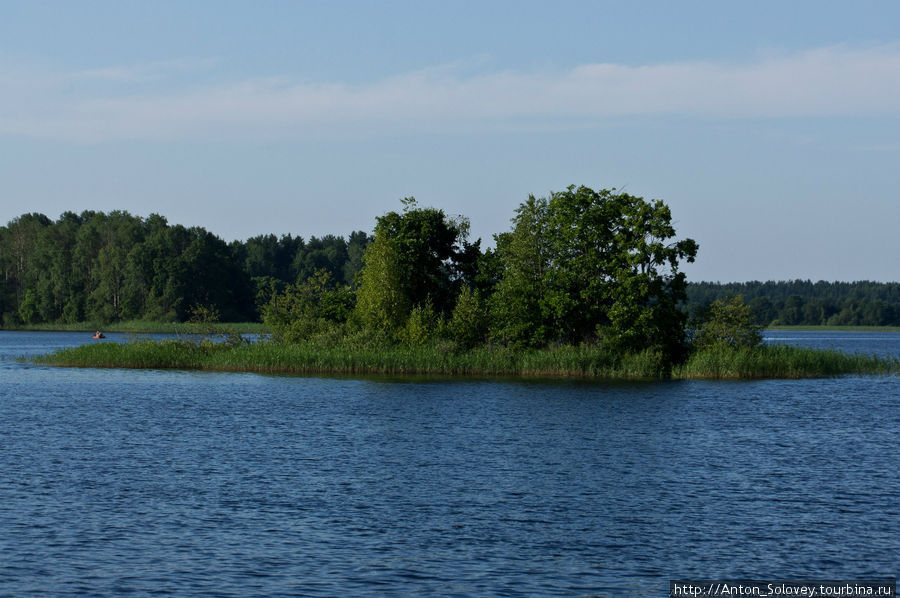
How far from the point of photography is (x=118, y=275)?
565ft

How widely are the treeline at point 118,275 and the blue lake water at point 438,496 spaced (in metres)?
122

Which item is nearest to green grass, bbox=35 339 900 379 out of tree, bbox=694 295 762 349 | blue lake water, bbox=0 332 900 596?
tree, bbox=694 295 762 349

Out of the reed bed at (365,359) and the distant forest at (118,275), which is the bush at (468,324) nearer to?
the reed bed at (365,359)

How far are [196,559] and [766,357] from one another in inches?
2183

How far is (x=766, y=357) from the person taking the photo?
222 feet

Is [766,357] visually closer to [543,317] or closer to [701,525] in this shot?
[543,317]

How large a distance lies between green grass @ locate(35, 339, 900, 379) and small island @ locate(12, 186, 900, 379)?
0.36 feet

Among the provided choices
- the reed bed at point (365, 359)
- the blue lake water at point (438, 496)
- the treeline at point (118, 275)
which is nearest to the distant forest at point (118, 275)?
the treeline at point (118, 275)

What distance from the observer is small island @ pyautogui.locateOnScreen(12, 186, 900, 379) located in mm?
67938

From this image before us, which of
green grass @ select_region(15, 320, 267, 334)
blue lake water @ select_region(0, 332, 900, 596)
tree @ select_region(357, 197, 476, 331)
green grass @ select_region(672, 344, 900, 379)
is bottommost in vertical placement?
blue lake water @ select_region(0, 332, 900, 596)

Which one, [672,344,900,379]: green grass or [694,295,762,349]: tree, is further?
[694,295,762,349]: tree

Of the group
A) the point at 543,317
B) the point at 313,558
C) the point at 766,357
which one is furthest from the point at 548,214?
the point at 313,558

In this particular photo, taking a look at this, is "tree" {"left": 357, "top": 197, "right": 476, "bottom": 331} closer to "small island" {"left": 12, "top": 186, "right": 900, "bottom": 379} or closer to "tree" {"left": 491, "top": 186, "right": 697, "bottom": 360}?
"small island" {"left": 12, "top": 186, "right": 900, "bottom": 379}

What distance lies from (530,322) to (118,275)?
12241 cm
